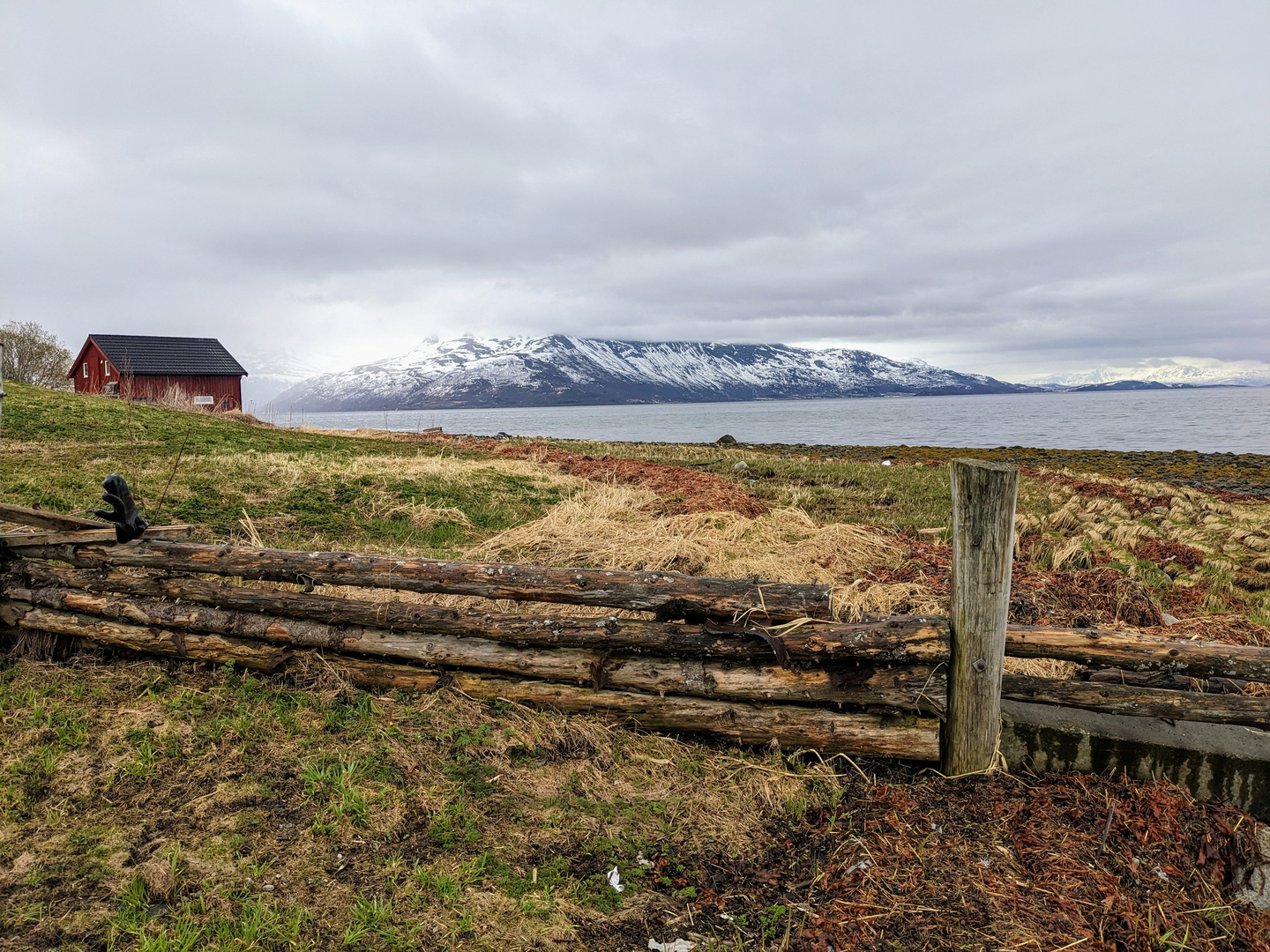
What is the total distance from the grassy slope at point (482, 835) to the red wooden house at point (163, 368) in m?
44.0

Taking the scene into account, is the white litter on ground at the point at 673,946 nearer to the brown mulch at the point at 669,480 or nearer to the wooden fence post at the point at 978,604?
the wooden fence post at the point at 978,604

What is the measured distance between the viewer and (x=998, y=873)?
374 cm

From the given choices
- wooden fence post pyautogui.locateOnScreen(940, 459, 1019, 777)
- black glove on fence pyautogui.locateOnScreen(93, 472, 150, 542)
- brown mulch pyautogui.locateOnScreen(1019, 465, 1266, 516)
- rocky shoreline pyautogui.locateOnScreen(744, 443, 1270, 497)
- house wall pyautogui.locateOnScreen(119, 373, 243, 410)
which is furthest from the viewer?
house wall pyautogui.locateOnScreen(119, 373, 243, 410)

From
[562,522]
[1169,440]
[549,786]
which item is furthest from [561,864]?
[1169,440]

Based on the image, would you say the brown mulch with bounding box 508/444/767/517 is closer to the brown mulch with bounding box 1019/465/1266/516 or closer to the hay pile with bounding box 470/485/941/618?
the hay pile with bounding box 470/485/941/618

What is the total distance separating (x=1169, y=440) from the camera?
50.7 m

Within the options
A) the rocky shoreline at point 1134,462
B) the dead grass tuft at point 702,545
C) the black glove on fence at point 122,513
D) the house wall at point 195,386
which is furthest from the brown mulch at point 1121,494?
the house wall at point 195,386

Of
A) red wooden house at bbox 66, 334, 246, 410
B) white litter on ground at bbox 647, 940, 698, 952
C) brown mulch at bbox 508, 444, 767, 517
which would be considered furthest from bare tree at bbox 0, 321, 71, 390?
white litter on ground at bbox 647, 940, 698, 952

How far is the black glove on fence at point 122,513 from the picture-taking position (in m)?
5.27

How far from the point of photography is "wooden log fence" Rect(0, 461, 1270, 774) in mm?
4363

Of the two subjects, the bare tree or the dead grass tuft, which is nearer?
the dead grass tuft

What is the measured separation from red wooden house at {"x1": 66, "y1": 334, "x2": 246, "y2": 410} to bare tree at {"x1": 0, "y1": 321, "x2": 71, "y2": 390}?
1.07 metres

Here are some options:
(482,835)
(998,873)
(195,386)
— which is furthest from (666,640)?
(195,386)

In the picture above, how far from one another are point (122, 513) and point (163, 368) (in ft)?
153
